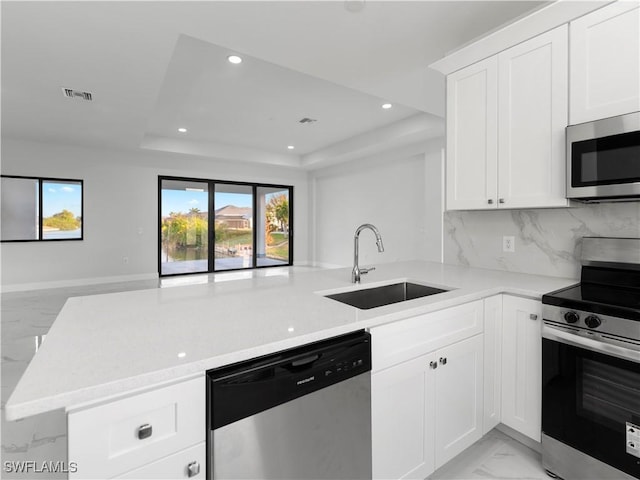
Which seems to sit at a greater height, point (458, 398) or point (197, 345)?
point (197, 345)

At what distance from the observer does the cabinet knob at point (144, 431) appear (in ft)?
2.69

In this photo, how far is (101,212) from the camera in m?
6.39

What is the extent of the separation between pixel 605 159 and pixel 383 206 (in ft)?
17.6

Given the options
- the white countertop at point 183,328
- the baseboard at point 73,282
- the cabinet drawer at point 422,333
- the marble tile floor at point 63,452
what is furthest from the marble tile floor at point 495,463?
the baseboard at point 73,282

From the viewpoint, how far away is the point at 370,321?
1241 mm

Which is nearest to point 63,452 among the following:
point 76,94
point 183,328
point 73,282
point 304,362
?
point 183,328

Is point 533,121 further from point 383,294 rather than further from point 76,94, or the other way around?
point 76,94

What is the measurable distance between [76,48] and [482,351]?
377 cm

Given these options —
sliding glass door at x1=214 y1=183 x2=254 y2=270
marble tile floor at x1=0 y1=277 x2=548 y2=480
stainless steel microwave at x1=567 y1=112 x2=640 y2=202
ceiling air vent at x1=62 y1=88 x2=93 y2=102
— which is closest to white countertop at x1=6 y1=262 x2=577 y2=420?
stainless steel microwave at x1=567 y1=112 x2=640 y2=202

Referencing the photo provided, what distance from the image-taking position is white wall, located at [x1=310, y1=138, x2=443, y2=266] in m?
5.86

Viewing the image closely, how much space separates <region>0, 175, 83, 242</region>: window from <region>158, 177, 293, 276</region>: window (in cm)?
151

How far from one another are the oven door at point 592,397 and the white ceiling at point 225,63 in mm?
2111

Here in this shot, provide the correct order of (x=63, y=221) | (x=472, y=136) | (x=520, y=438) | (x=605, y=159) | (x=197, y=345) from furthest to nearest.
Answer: (x=63, y=221) → (x=472, y=136) → (x=520, y=438) → (x=605, y=159) → (x=197, y=345)

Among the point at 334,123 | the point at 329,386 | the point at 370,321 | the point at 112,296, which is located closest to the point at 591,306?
the point at 370,321
